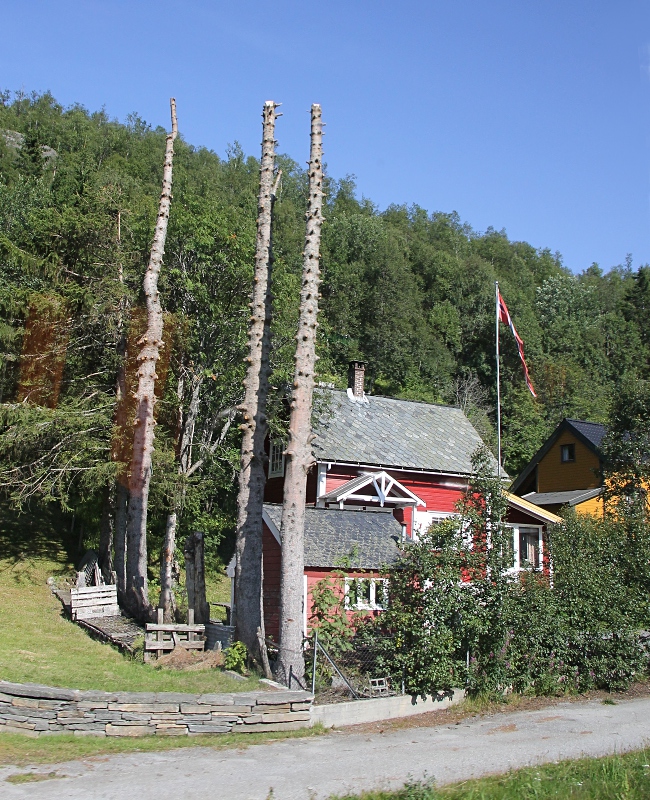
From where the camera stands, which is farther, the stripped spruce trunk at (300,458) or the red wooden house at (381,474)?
the red wooden house at (381,474)

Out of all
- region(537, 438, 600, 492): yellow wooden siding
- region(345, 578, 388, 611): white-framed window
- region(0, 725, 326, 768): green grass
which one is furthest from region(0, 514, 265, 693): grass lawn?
region(537, 438, 600, 492): yellow wooden siding

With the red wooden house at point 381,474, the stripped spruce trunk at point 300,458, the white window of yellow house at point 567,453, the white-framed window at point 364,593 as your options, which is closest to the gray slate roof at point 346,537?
the red wooden house at point 381,474

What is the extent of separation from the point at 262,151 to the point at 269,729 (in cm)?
1199

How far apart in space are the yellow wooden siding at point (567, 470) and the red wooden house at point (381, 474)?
663cm

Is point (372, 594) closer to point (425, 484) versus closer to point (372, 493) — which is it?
point (372, 493)

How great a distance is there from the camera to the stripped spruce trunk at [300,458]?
12664mm

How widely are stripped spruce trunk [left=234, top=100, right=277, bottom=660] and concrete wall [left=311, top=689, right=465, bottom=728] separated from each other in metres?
2.51

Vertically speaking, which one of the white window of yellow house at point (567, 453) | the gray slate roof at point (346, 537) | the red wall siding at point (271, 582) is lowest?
the red wall siding at point (271, 582)

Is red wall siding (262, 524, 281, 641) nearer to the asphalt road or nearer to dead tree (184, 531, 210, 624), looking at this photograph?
dead tree (184, 531, 210, 624)

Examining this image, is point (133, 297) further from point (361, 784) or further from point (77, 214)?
point (361, 784)

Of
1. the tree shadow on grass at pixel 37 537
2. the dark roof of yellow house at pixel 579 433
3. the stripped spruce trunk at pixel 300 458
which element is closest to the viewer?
the stripped spruce trunk at pixel 300 458

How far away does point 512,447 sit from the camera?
1913 inches

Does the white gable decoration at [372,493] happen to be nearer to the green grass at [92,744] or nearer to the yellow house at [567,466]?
the yellow house at [567,466]

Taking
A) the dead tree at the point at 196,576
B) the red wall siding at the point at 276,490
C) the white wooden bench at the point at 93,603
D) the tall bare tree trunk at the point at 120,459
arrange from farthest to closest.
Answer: the red wall siding at the point at 276,490 < the tall bare tree trunk at the point at 120,459 < the white wooden bench at the point at 93,603 < the dead tree at the point at 196,576
